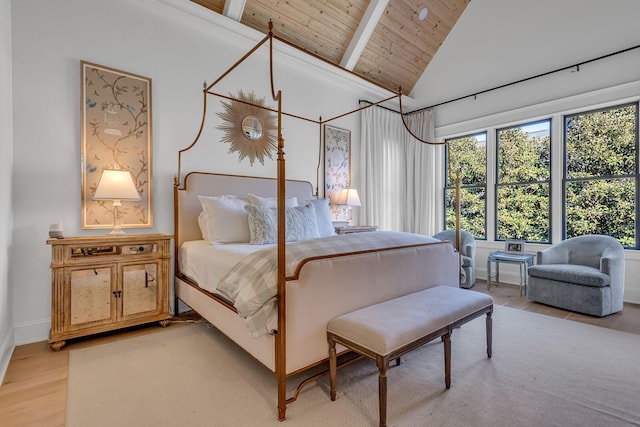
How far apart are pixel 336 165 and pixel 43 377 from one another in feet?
12.8

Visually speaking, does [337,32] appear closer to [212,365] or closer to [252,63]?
[252,63]

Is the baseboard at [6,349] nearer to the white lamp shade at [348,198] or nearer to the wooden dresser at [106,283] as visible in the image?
the wooden dresser at [106,283]

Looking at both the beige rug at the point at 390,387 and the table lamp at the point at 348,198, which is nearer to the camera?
the beige rug at the point at 390,387

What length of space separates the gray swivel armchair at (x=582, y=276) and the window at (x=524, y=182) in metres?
0.65

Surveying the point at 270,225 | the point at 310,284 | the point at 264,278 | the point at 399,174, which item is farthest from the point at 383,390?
the point at 399,174

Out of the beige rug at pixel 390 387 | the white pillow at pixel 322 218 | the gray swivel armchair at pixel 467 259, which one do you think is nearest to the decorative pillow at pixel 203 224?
the beige rug at pixel 390 387

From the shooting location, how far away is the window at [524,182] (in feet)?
14.4

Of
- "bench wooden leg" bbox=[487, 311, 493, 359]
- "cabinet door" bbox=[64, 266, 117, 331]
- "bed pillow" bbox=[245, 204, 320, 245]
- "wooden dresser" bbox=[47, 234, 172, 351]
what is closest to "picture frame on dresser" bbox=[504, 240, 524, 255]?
"bench wooden leg" bbox=[487, 311, 493, 359]

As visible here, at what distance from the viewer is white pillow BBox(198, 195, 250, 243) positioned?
9.75ft

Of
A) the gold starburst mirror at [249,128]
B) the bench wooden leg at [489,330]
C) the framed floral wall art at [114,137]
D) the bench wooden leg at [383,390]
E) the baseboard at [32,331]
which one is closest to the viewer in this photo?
the bench wooden leg at [383,390]

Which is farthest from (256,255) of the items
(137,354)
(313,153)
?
(313,153)

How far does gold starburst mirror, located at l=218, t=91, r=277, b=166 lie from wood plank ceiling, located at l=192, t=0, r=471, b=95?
0.93 metres

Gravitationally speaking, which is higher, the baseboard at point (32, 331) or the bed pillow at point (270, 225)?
the bed pillow at point (270, 225)

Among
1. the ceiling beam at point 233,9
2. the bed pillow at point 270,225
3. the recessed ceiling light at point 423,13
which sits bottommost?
the bed pillow at point 270,225
